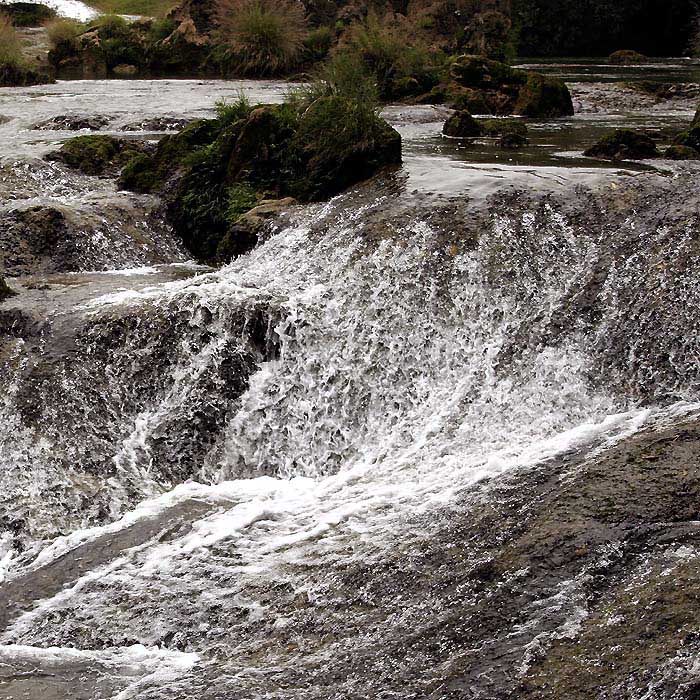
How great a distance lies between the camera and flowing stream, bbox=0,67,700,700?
450 centimetres

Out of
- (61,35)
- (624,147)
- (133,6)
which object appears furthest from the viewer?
(133,6)

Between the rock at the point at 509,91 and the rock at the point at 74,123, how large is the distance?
686 centimetres

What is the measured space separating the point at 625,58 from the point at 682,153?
67.7ft

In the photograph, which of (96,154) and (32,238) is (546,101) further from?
(32,238)

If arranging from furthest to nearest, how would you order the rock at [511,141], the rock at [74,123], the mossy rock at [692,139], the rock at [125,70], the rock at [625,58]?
1. the rock at [125,70]
2. the rock at [625,58]
3. the rock at [74,123]
4. the rock at [511,141]
5. the mossy rock at [692,139]

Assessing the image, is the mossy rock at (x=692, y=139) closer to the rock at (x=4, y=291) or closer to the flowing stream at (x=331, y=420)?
the flowing stream at (x=331, y=420)

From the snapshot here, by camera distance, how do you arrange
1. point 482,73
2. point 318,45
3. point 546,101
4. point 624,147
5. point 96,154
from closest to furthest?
point 624,147, point 96,154, point 546,101, point 482,73, point 318,45

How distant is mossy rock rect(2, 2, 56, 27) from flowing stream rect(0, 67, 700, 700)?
3535 cm

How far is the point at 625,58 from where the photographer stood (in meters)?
30.0

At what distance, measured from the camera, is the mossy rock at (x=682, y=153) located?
11164mm

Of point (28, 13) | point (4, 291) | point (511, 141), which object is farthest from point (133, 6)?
point (4, 291)

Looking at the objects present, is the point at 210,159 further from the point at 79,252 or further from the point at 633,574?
the point at 633,574

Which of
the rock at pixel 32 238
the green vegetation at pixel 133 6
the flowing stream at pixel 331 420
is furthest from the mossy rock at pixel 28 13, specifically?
the flowing stream at pixel 331 420

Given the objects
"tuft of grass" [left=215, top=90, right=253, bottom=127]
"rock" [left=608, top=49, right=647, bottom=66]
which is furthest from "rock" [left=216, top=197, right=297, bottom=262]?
"rock" [left=608, top=49, right=647, bottom=66]
